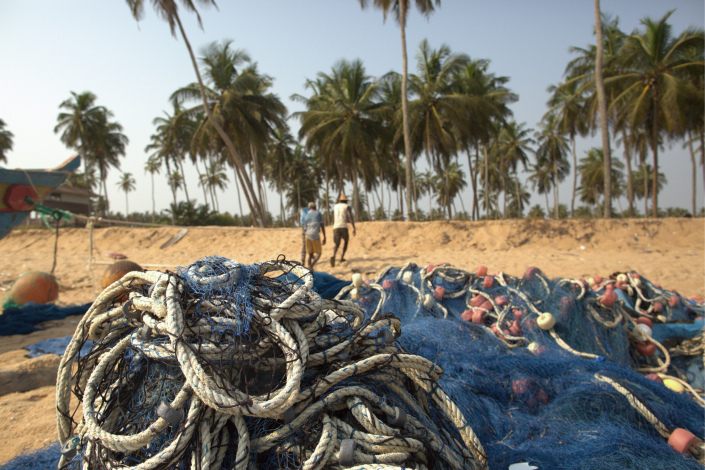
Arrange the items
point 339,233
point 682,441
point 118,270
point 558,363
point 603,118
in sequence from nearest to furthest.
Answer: point 682,441
point 558,363
point 118,270
point 339,233
point 603,118

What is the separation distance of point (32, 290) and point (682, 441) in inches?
312

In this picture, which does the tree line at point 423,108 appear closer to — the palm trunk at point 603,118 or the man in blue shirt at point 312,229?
the palm trunk at point 603,118

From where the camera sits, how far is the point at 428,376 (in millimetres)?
1604

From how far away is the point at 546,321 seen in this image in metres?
3.12

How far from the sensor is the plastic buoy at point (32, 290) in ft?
18.7

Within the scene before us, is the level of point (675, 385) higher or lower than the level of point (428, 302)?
lower

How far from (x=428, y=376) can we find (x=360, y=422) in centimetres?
40

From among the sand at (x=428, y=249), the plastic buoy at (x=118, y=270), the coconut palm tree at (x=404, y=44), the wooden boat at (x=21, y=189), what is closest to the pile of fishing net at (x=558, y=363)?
the plastic buoy at (x=118, y=270)

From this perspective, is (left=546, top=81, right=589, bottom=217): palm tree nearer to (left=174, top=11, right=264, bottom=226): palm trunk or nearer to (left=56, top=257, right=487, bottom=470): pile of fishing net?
(left=174, top=11, right=264, bottom=226): palm trunk

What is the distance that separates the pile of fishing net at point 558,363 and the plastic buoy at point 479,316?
0.03 ft

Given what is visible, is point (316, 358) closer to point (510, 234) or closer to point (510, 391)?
point (510, 391)

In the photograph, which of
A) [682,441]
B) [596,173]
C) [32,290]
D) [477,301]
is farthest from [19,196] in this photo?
[596,173]

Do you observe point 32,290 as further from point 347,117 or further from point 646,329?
point 347,117

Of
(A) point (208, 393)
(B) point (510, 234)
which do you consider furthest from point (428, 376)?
(B) point (510, 234)
